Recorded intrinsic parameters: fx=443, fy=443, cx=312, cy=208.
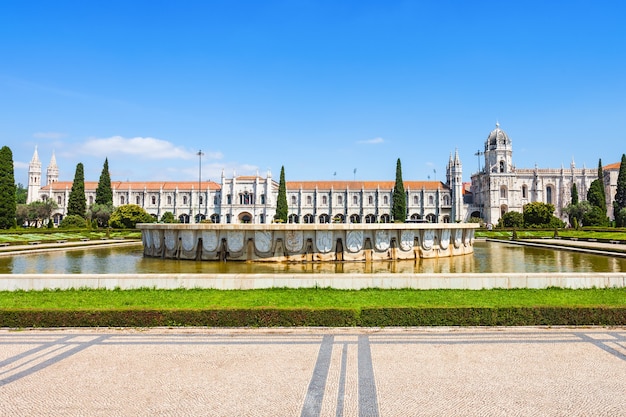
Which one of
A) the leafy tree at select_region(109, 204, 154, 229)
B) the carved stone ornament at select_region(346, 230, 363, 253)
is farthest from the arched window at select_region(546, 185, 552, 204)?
the carved stone ornament at select_region(346, 230, 363, 253)

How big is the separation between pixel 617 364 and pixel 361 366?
346 centimetres

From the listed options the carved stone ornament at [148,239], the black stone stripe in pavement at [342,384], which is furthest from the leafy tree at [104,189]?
the black stone stripe in pavement at [342,384]

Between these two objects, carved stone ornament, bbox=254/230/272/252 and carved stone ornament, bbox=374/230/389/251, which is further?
carved stone ornament, bbox=374/230/389/251

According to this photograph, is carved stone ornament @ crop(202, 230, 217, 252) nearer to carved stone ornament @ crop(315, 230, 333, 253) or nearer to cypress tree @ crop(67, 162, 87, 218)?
carved stone ornament @ crop(315, 230, 333, 253)

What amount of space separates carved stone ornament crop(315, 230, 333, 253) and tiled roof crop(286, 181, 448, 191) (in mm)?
55939

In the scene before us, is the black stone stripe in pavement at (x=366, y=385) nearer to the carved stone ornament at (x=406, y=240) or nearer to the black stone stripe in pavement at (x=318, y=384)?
the black stone stripe in pavement at (x=318, y=384)

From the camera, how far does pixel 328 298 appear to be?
9.27 meters

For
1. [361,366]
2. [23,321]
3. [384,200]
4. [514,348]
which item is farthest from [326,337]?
[384,200]

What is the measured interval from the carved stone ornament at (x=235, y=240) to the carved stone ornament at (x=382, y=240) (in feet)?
16.8

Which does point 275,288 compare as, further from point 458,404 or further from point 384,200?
point 384,200

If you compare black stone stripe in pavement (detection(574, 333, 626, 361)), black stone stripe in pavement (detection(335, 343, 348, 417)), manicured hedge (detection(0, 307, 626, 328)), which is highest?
manicured hedge (detection(0, 307, 626, 328))

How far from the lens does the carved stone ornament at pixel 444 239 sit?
1852cm

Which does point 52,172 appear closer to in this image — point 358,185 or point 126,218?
point 126,218

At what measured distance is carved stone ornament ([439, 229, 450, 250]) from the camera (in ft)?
60.7
